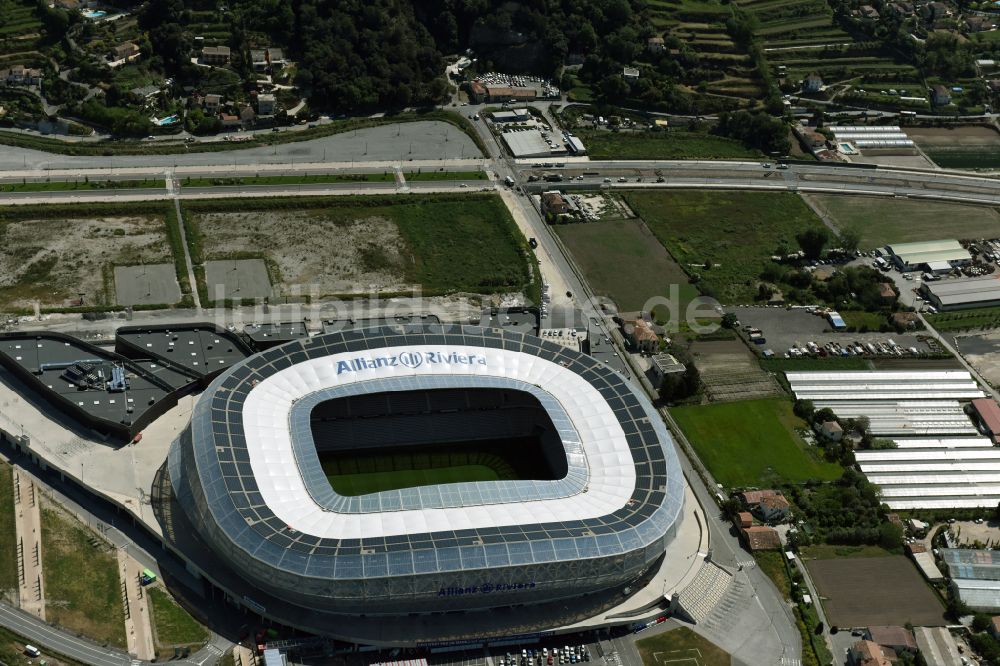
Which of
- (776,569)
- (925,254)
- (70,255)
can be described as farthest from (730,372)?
(70,255)

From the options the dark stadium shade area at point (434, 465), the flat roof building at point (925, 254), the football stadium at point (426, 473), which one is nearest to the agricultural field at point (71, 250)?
the football stadium at point (426, 473)

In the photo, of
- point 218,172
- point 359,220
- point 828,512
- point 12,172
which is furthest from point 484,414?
point 12,172

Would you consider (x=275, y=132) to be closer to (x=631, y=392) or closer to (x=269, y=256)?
(x=269, y=256)

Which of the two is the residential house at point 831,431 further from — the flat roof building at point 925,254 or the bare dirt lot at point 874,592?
the flat roof building at point 925,254

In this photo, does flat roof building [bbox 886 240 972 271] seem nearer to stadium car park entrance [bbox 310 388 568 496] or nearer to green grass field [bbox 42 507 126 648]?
stadium car park entrance [bbox 310 388 568 496]

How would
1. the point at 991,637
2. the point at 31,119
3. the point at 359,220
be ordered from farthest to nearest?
the point at 31,119
the point at 359,220
the point at 991,637
